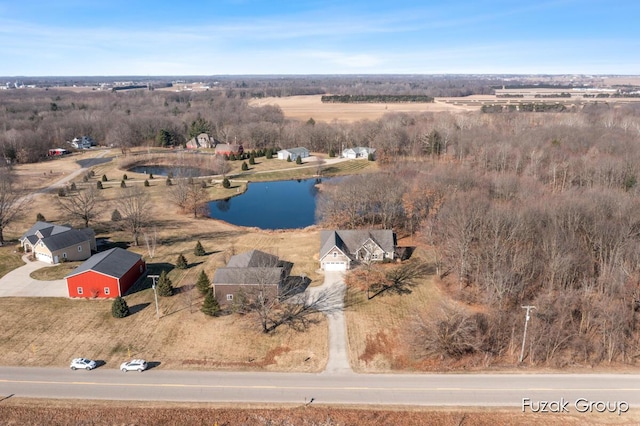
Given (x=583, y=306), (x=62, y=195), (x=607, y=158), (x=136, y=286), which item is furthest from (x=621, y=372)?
(x=62, y=195)

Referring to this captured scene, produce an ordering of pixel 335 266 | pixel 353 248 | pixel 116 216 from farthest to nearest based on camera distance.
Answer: pixel 116 216, pixel 353 248, pixel 335 266

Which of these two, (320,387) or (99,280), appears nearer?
(320,387)

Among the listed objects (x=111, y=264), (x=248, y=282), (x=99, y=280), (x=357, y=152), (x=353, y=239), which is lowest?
(x=99, y=280)

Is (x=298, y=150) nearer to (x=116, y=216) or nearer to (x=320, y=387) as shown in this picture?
(x=116, y=216)

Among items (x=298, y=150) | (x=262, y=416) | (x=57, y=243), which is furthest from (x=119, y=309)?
(x=298, y=150)

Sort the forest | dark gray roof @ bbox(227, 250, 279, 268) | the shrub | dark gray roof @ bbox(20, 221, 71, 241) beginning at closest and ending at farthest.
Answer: the forest
dark gray roof @ bbox(227, 250, 279, 268)
dark gray roof @ bbox(20, 221, 71, 241)
the shrub

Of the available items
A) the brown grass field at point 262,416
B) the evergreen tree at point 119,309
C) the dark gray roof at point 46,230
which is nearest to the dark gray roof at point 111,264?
the evergreen tree at point 119,309

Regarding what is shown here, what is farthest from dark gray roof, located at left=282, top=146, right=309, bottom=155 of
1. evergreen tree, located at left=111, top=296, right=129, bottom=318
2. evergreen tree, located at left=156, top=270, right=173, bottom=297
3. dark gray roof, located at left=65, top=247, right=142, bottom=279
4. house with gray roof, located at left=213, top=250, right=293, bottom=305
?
evergreen tree, located at left=111, top=296, right=129, bottom=318

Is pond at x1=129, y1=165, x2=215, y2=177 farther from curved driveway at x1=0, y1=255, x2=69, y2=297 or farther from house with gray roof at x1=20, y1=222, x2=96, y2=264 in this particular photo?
curved driveway at x1=0, y1=255, x2=69, y2=297
